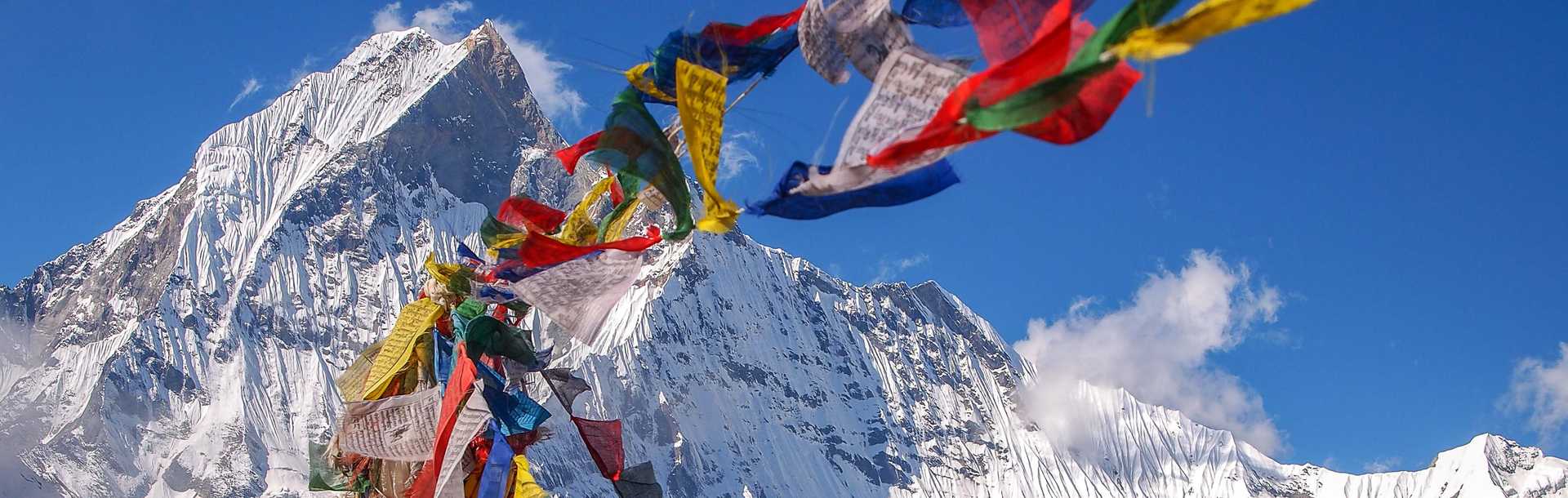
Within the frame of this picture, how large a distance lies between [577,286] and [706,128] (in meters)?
1.91

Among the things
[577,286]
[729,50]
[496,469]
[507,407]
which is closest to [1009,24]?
[729,50]

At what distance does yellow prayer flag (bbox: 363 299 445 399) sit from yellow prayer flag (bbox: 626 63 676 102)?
2884 mm

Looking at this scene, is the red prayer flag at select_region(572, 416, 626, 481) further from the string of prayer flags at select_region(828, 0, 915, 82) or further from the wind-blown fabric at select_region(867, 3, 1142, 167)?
the wind-blown fabric at select_region(867, 3, 1142, 167)

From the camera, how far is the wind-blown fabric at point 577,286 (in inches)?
333

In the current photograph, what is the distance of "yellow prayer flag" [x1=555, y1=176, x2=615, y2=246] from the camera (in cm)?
886

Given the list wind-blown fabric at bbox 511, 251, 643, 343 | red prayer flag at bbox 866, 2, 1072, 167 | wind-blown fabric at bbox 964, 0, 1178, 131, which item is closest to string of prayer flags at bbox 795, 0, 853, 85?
red prayer flag at bbox 866, 2, 1072, 167

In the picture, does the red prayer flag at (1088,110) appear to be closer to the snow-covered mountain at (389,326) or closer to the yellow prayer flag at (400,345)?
the yellow prayer flag at (400,345)

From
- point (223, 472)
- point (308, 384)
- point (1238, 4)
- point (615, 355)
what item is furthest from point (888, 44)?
point (615, 355)

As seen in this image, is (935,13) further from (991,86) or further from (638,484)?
(638,484)

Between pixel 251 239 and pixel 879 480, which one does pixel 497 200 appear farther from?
pixel 879 480

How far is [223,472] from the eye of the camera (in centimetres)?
10319

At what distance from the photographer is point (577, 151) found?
887 cm

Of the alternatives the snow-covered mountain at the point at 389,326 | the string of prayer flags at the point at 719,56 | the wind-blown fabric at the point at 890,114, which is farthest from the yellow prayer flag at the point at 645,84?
the snow-covered mountain at the point at 389,326

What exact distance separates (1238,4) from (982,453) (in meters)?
160
